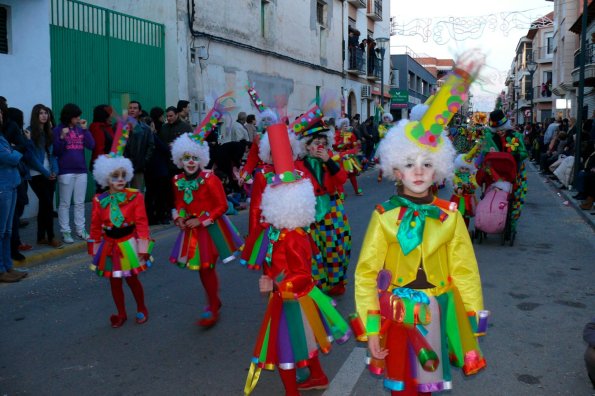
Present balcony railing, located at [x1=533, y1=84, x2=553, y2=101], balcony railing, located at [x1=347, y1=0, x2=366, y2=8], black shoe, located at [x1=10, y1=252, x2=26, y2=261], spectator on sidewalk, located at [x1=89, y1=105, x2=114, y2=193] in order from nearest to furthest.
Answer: black shoe, located at [x1=10, y1=252, x2=26, y2=261] < spectator on sidewalk, located at [x1=89, y1=105, x2=114, y2=193] < balcony railing, located at [x1=347, y1=0, x2=366, y2=8] < balcony railing, located at [x1=533, y1=84, x2=553, y2=101]

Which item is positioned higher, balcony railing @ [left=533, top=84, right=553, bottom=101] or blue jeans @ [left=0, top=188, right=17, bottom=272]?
balcony railing @ [left=533, top=84, right=553, bottom=101]

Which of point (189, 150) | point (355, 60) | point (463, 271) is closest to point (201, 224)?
point (189, 150)

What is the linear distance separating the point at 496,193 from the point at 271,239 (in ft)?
17.8

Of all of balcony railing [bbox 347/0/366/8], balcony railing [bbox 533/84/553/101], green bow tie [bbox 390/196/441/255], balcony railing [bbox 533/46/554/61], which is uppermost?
balcony railing [bbox 533/46/554/61]

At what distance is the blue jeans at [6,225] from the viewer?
6.75 meters

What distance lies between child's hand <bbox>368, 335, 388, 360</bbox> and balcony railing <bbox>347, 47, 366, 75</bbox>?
2799cm

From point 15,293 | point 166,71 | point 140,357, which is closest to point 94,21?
point 166,71

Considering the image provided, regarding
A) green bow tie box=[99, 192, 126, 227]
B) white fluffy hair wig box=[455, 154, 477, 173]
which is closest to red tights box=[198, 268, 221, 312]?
green bow tie box=[99, 192, 126, 227]

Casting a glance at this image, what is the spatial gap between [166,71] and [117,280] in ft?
35.7

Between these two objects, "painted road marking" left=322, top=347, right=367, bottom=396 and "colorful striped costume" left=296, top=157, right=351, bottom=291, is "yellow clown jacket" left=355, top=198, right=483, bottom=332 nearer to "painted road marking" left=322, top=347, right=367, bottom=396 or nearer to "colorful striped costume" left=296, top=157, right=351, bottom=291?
"painted road marking" left=322, top=347, right=367, bottom=396

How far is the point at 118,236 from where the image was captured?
208 inches

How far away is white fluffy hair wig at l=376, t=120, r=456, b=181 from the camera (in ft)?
9.70

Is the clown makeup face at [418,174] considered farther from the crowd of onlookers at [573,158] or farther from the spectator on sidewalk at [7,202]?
the crowd of onlookers at [573,158]

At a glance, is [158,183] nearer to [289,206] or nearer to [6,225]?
[6,225]
